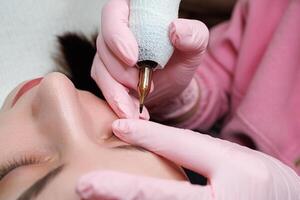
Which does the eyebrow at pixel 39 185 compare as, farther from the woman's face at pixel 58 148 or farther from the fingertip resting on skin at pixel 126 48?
the fingertip resting on skin at pixel 126 48

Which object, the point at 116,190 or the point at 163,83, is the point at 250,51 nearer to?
the point at 163,83

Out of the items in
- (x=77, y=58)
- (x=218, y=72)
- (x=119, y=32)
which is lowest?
(x=218, y=72)

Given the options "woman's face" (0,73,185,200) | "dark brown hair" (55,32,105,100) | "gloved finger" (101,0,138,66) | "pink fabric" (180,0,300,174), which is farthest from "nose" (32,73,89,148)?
"pink fabric" (180,0,300,174)

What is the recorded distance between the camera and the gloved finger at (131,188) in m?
0.49

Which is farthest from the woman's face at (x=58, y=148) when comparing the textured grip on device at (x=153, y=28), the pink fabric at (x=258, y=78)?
the pink fabric at (x=258, y=78)

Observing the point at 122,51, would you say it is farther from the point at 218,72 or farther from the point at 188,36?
the point at 218,72

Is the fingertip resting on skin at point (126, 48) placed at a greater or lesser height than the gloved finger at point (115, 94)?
greater

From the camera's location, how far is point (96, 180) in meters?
0.49

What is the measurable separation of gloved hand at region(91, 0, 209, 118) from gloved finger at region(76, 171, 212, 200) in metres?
0.16

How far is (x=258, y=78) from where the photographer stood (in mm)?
1042

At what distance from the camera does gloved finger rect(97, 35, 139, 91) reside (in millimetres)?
726

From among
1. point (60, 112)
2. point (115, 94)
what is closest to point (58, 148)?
point (60, 112)

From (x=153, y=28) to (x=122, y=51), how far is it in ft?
0.17

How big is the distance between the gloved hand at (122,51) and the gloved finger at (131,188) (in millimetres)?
158
